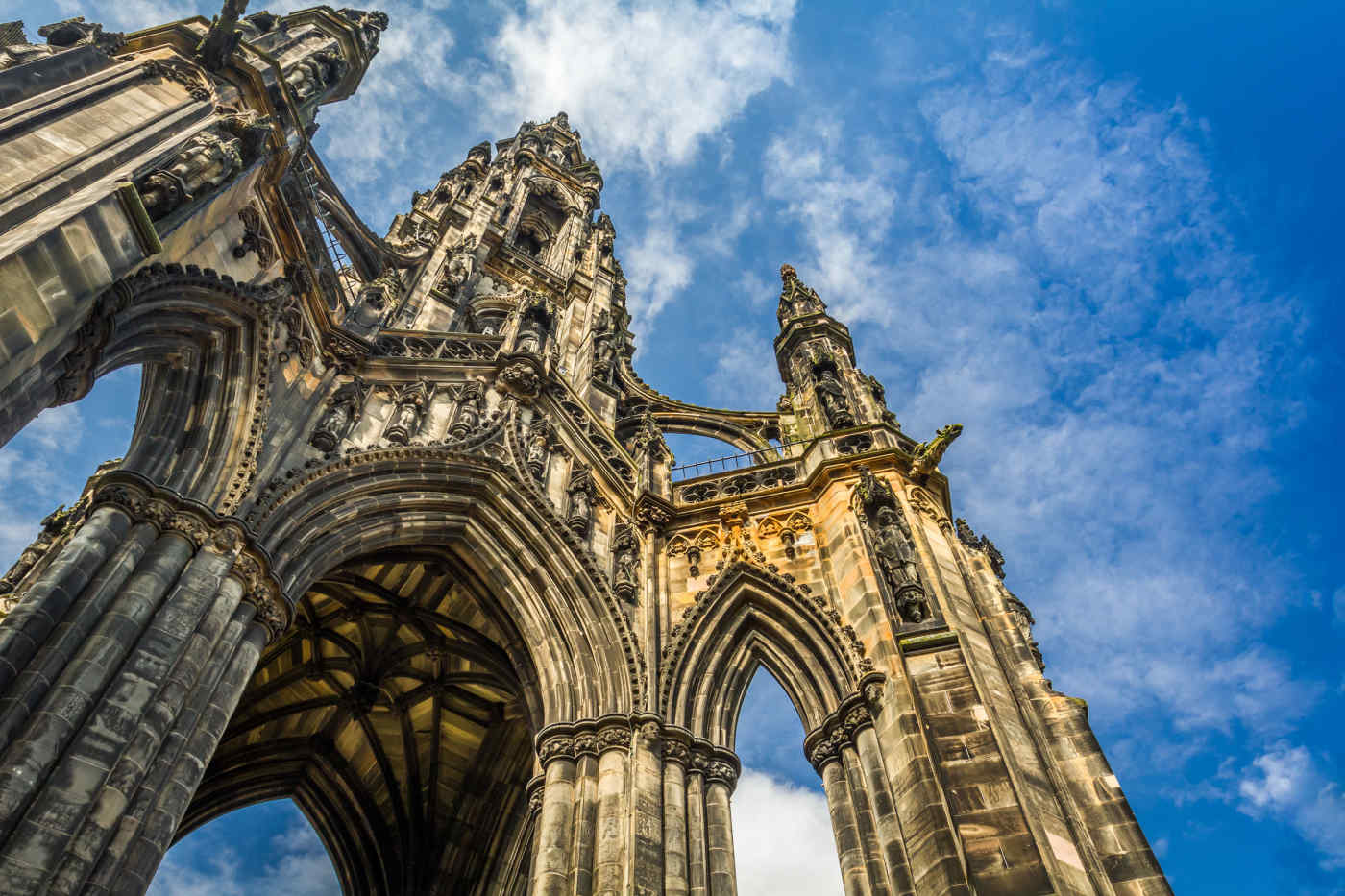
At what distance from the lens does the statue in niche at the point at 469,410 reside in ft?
37.9

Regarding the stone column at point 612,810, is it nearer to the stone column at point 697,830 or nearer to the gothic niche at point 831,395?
the stone column at point 697,830

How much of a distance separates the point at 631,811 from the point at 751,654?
9.90 ft

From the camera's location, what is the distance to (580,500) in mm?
11930

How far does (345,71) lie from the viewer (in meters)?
16.3

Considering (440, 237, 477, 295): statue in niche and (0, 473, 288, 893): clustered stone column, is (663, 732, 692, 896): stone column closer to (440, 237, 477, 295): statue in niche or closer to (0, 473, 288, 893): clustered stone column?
(0, 473, 288, 893): clustered stone column

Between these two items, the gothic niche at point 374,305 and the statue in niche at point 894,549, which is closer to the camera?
the statue in niche at point 894,549

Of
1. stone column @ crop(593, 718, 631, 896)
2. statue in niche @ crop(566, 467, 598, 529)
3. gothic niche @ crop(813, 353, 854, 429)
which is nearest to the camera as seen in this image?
stone column @ crop(593, 718, 631, 896)

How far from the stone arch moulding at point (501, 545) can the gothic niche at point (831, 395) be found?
177 inches

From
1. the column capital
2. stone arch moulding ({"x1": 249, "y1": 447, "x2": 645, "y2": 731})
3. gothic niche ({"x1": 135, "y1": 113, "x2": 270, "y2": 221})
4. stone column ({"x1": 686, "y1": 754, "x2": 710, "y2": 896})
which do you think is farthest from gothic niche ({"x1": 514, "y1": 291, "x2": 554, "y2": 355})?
stone column ({"x1": 686, "y1": 754, "x2": 710, "y2": 896})

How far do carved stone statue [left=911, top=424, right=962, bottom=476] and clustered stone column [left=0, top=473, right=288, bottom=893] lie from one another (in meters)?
7.88

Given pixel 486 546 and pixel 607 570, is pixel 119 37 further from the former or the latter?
pixel 607 570

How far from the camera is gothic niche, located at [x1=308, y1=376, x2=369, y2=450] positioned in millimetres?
10008

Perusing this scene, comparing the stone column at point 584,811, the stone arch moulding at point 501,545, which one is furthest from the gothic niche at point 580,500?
the stone column at point 584,811

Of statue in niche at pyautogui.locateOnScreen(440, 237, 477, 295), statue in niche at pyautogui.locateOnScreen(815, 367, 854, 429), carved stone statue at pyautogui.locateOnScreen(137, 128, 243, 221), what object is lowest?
carved stone statue at pyautogui.locateOnScreen(137, 128, 243, 221)
